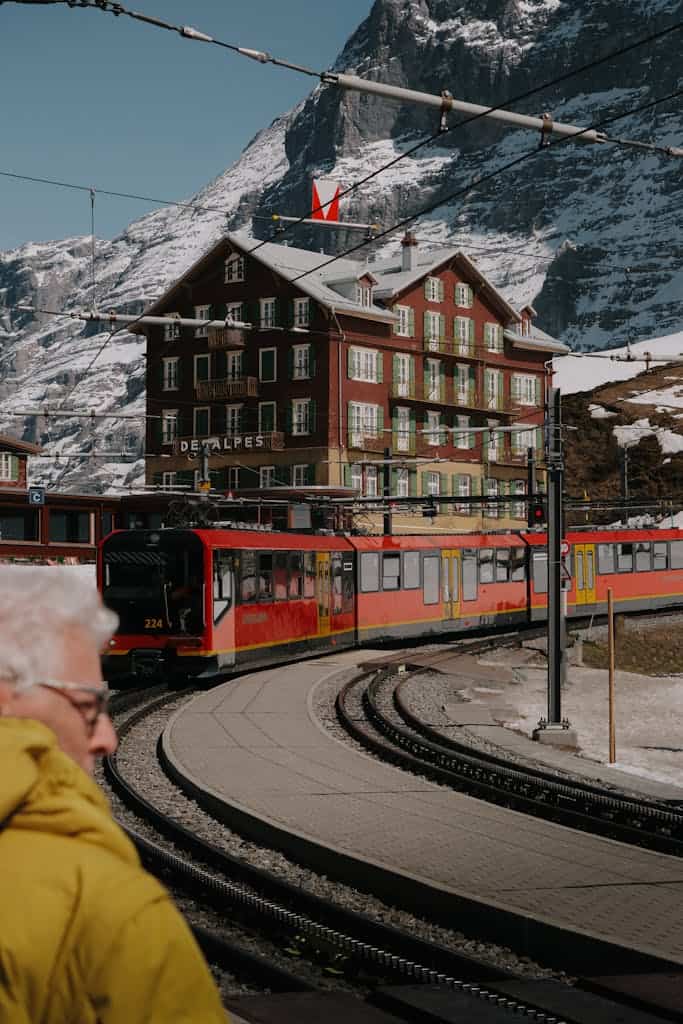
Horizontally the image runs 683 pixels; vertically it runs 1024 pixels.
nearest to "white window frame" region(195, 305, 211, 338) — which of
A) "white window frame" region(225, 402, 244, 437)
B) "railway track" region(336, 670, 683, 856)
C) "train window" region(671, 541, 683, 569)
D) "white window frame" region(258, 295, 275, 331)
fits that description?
"white window frame" region(258, 295, 275, 331)

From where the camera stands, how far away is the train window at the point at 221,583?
2483 cm

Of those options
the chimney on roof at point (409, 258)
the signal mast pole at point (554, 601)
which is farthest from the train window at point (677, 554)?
the signal mast pole at point (554, 601)

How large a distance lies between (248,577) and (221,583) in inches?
50.1

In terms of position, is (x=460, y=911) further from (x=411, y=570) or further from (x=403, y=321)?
(x=403, y=321)

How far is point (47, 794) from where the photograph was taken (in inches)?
74.0

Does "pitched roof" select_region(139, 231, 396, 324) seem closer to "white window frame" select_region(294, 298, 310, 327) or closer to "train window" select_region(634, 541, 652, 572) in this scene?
"white window frame" select_region(294, 298, 310, 327)

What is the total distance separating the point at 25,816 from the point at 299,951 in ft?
24.8

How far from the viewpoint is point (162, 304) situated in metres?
67.0

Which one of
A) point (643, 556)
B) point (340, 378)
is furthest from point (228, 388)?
point (643, 556)

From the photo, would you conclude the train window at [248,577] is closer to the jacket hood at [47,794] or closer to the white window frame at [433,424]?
the jacket hood at [47,794]

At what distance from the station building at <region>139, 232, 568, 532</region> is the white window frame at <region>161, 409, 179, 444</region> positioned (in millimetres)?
82

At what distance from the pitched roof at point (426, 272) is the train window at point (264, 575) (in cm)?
3878

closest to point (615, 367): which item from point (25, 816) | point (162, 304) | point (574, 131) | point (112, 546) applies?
point (162, 304)

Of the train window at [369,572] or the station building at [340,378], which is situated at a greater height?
the station building at [340,378]
